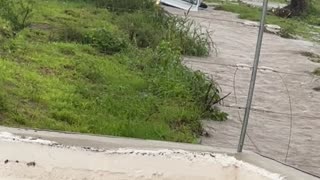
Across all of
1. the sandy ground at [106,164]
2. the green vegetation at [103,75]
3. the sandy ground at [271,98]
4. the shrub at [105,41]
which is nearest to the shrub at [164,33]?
the green vegetation at [103,75]

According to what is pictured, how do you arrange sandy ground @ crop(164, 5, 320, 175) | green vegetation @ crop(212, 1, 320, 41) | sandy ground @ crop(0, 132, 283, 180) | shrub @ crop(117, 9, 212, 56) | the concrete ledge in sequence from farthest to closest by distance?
green vegetation @ crop(212, 1, 320, 41)
shrub @ crop(117, 9, 212, 56)
sandy ground @ crop(164, 5, 320, 175)
the concrete ledge
sandy ground @ crop(0, 132, 283, 180)

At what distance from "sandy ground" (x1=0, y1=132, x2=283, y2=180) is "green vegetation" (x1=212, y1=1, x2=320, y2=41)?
31.2 ft

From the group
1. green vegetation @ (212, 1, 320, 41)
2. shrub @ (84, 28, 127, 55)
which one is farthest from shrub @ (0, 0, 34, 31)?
green vegetation @ (212, 1, 320, 41)

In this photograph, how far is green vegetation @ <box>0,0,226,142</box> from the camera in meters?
4.68

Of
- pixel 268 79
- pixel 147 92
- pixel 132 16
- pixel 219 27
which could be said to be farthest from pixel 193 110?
pixel 219 27

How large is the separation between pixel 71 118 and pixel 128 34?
397 cm

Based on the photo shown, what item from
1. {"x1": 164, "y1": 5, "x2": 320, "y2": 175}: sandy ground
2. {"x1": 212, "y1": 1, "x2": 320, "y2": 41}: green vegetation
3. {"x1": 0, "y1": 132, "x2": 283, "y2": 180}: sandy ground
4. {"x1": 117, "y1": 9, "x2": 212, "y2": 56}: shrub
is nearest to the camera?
{"x1": 0, "y1": 132, "x2": 283, "y2": 180}: sandy ground

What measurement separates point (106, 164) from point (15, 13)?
19.2 ft

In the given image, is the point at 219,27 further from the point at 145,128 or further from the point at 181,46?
the point at 145,128

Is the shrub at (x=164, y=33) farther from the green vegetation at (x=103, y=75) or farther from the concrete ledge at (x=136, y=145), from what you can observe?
the concrete ledge at (x=136, y=145)

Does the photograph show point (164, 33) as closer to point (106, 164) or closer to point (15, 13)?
point (15, 13)

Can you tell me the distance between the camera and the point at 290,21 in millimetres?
15320

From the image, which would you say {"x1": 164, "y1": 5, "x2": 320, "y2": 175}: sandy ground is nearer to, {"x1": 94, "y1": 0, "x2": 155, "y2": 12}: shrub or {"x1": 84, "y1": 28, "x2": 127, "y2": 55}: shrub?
{"x1": 84, "y1": 28, "x2": 127, "y2": 55}: shrub

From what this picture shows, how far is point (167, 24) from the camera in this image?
8727mm
